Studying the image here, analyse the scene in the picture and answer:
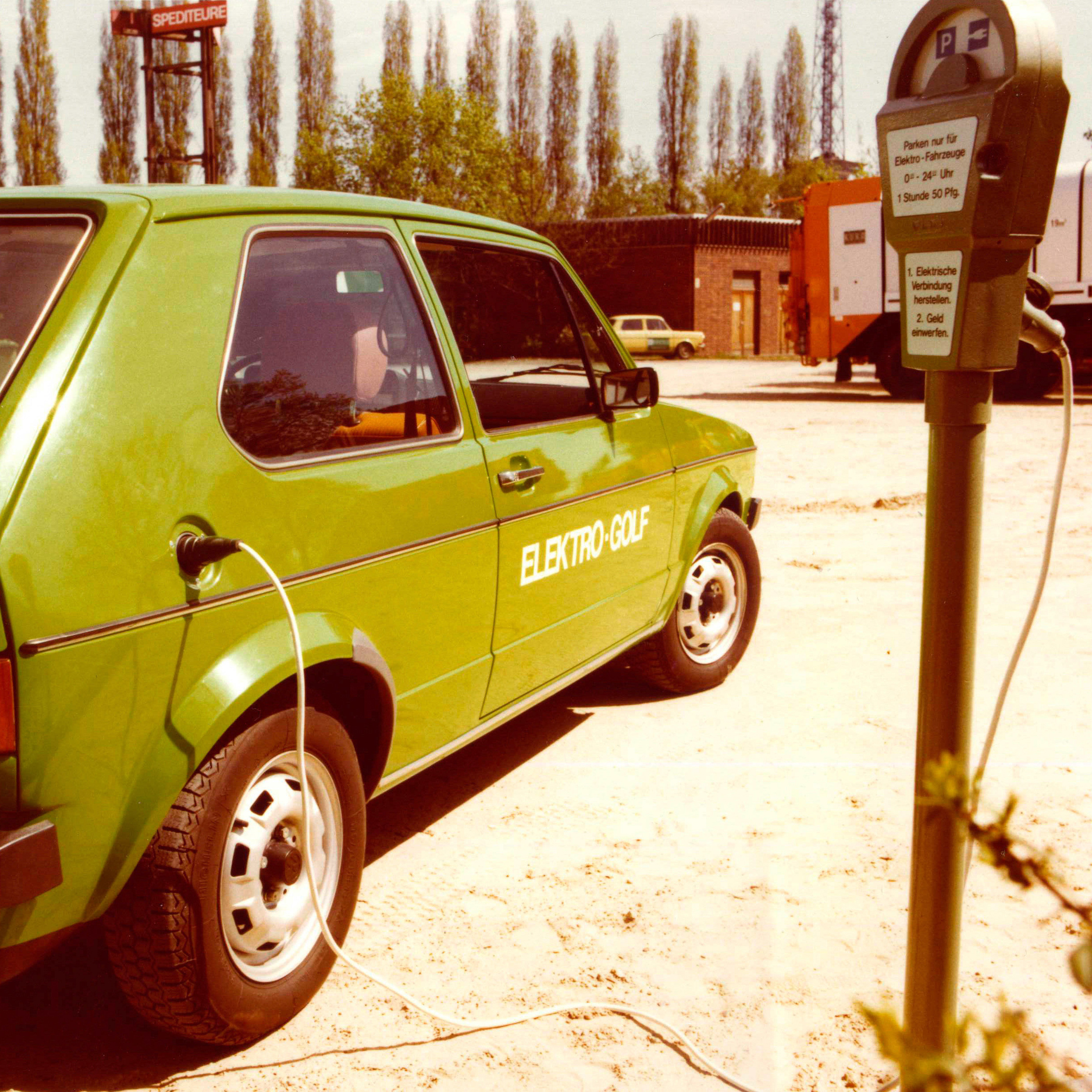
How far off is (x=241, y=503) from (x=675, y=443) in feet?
7.94

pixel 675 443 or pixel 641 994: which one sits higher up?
pixel 675 443

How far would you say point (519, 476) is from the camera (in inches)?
146

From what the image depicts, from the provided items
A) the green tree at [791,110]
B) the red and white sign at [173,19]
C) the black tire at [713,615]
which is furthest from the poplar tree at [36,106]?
the black tire at [713,615]

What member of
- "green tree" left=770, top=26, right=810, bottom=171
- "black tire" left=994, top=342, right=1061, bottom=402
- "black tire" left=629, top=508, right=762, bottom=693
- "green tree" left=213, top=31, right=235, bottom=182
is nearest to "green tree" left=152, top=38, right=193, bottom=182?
"green tree" left=213, top=31, right=235, bottom=182

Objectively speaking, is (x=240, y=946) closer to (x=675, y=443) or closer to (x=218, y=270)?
(x=218, y=270)

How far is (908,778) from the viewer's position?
4.37 meters

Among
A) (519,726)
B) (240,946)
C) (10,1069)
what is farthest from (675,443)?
(10,1069)

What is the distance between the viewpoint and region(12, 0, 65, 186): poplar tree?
175 ft

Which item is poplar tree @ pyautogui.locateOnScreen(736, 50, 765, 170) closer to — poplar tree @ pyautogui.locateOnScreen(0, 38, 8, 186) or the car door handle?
poplar tree @ pyautogui.locateOnScreen(0, 38, 8, 186)

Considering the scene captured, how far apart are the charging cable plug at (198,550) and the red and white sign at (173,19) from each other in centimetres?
4261

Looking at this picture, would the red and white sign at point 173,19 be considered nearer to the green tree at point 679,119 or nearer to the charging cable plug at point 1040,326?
the green tree at point 679,119

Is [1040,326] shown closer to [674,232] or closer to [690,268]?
[690,268]

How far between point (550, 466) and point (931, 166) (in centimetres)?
203

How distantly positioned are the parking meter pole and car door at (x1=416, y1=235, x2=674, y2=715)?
167 centimetres
